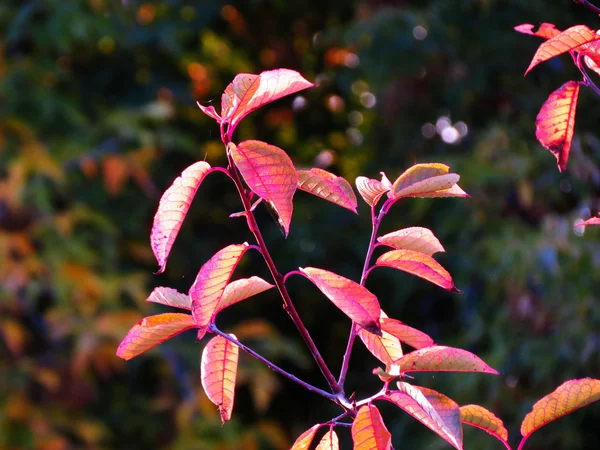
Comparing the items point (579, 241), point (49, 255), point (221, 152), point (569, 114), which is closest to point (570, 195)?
point (579, 241)

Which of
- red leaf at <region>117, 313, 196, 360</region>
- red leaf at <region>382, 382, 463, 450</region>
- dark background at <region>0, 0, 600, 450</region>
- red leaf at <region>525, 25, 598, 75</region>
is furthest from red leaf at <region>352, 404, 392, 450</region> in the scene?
dark background at <region>0, 0, 600, 450</region>

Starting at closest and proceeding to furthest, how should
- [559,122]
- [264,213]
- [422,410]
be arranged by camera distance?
[422,410]
[559,122]
[264,213]

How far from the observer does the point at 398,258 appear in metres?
0.54

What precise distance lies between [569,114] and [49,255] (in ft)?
7.73

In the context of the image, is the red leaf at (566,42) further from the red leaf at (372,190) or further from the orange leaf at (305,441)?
the orange leaf at (305,441)

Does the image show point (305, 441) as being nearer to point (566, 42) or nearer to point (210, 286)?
point (210, 286)

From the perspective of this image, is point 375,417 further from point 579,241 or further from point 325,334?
point 325,334

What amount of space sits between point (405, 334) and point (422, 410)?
0.33 feet

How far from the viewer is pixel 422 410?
44 centimetres

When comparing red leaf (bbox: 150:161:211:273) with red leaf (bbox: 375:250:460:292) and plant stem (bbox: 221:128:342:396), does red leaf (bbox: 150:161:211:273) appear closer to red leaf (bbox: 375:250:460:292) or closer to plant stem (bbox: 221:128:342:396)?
plant stem (bbox: 221:128:342:396)

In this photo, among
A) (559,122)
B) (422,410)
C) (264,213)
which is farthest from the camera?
(264,213)

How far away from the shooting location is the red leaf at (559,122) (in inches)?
21.1

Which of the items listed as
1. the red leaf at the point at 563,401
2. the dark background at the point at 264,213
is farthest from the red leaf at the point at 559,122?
the dark background at the point at 264,213

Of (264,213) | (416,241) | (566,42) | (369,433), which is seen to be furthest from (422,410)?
(264,213)
